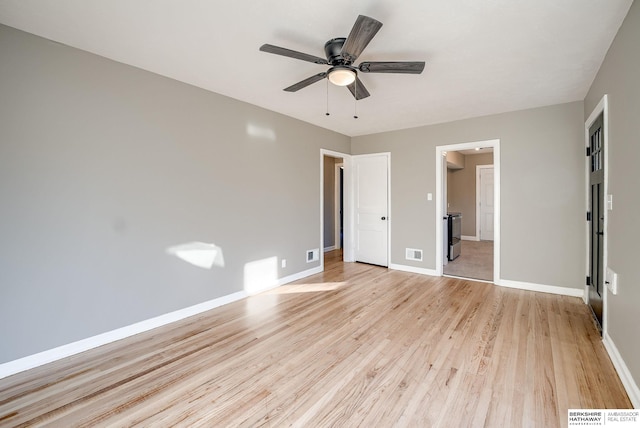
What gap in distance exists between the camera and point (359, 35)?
1812 millimetres

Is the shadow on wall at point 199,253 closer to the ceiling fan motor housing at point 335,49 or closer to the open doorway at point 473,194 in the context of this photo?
the ceiling fan motor housing at point 335,49

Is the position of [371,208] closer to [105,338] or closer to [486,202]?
[105,338]

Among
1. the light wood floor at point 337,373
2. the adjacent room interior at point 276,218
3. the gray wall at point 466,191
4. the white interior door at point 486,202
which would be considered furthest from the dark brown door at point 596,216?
the gray wall at point 466,191

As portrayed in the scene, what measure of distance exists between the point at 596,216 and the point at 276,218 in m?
3.87

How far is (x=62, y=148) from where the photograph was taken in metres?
2.36

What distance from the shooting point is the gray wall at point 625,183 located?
1.81 m

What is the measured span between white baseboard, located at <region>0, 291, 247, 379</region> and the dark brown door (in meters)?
4.16

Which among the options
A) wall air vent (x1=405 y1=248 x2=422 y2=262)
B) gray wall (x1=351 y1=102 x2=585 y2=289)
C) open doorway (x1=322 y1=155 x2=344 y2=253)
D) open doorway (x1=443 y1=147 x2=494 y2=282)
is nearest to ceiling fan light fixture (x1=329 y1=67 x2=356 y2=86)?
gray wall (x1=351 y1=102 x2=585 y2=289)

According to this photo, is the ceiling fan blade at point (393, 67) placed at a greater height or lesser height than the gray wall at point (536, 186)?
greater

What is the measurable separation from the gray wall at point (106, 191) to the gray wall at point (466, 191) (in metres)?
7.33

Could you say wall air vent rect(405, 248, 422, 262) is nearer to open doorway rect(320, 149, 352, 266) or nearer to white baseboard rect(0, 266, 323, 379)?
open doorway rect(320, 149, 352, 266)

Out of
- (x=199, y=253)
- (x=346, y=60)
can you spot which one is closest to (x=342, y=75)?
(x=346, y=60)

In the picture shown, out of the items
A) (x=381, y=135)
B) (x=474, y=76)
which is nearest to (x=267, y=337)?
(x=474, y=76)

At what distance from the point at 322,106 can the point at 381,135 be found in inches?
74.2
